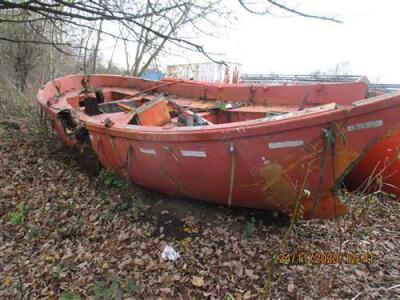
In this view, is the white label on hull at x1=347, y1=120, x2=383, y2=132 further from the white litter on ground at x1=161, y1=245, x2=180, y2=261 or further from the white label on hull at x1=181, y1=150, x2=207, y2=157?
the white litter on ground at x1=161, y1=245, x2=180, y2=261

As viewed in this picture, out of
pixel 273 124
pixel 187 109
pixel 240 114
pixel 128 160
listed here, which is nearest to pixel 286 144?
pixel 273 124

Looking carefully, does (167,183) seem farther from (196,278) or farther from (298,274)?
(298,274)

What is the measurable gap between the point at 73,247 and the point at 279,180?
2.35m

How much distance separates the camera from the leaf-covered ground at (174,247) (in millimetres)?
2762

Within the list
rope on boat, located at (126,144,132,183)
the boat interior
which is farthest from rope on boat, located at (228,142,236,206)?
rope on boat, located at (126,144,132,183)

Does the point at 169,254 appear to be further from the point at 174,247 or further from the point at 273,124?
the point at 273,124

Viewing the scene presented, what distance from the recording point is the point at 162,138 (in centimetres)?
322

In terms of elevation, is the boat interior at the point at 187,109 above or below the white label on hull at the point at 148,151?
above

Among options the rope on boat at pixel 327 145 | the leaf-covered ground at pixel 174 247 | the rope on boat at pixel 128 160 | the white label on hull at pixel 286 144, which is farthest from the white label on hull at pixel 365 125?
the rope on boat at pixel 128 160

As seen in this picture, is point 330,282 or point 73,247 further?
point 73,247

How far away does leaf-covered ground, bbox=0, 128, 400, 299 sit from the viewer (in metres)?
2.76

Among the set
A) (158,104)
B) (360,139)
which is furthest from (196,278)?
(158,104)

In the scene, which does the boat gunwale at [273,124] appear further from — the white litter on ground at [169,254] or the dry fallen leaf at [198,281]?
the dry fallen leaf at [198,281]

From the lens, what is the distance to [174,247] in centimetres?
326
